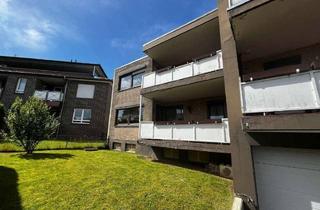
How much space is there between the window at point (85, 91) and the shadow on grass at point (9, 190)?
50.4 feet

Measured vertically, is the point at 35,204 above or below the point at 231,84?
below

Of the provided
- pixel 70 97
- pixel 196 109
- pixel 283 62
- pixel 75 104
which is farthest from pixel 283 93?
pixel 70 97

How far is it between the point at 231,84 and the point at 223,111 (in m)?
4.34

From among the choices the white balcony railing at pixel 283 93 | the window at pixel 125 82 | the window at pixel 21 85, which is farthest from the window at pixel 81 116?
the white balcony railing at pixel 283 93

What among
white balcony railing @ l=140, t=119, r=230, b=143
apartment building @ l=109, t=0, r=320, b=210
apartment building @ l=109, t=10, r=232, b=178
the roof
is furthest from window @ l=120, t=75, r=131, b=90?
the roof

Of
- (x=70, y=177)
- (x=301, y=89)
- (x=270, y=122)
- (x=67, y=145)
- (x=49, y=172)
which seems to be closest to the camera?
(x=301, y=89)

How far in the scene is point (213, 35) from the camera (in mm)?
10180

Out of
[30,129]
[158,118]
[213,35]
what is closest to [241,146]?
[213,35]

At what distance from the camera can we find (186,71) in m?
9.89

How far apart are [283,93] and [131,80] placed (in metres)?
13.3

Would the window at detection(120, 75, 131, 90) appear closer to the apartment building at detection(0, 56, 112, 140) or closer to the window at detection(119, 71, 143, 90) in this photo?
the window at detection(119, 71, 143, 90)

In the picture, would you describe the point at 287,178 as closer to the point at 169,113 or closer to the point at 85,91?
the point at 169,113

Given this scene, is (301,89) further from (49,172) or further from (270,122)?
(49,172)

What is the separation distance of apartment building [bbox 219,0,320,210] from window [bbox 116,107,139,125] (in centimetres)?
968
